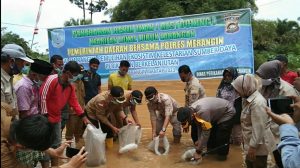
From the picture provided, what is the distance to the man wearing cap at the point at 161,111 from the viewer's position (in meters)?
6.02

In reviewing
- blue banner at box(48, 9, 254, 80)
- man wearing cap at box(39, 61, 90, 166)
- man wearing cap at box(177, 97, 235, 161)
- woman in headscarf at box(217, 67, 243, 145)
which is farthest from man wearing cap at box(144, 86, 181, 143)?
blue banner at box(48, 9, 254, 80)

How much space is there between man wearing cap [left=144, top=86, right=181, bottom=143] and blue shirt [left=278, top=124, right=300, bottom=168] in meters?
3.92

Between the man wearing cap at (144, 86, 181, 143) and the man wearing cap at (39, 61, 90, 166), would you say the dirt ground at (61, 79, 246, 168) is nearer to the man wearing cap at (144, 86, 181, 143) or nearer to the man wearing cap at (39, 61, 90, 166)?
the man wearing cap at (144, 86, 181, 143)

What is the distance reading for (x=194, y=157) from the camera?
17.8 feet

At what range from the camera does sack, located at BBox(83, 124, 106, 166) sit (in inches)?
208

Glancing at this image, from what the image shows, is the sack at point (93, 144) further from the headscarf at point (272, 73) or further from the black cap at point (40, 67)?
the headscarf at point (272, 73)

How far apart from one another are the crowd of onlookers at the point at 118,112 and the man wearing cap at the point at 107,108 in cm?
2

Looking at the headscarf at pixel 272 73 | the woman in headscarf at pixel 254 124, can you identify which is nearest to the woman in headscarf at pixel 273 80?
the headscarf at pixel 272 73

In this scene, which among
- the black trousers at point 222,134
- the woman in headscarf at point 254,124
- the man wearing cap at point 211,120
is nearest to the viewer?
the woman in headscarf at point 254,124

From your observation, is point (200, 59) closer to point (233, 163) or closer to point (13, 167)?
point (233, 163)

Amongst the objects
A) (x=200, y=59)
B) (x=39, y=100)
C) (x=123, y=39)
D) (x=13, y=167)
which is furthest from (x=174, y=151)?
(x=123, y=39)

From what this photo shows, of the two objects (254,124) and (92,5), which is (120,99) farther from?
(92,5)

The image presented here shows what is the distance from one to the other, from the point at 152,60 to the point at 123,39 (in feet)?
3.95

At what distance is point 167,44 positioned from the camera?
455 inches
